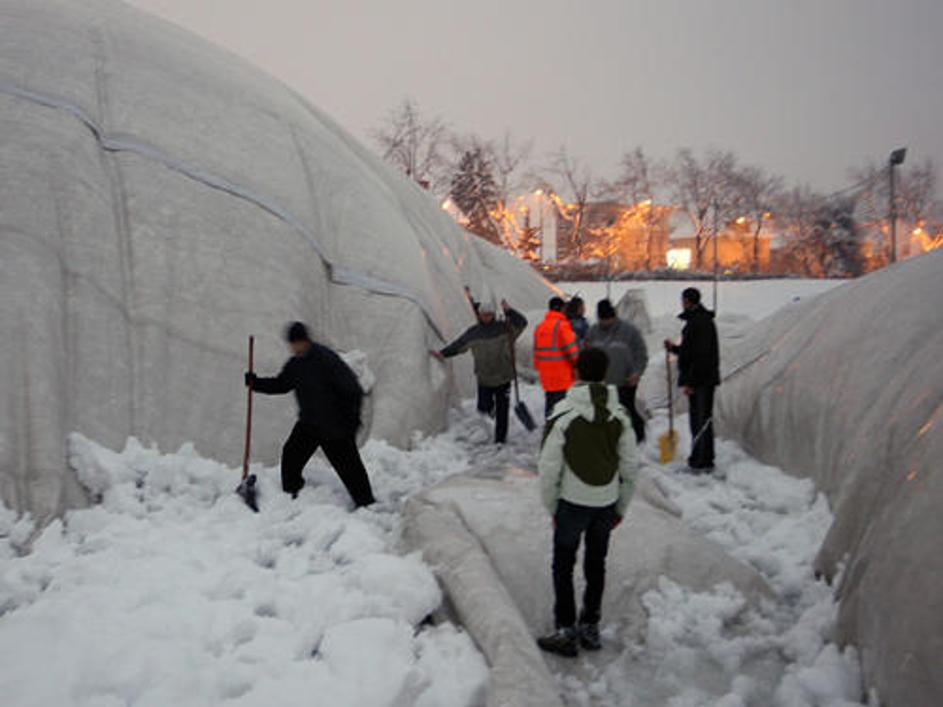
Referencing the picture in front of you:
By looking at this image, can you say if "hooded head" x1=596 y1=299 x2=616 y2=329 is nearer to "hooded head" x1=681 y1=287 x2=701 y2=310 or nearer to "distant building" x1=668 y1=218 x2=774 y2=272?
"hooded head" x1=681 y1=287 x2=701 y2=310

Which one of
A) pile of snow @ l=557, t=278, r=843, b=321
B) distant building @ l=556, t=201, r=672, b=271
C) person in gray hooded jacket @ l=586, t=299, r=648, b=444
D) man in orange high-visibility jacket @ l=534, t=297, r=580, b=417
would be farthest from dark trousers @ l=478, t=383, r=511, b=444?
distant building @ l=556, t=201, r=672, b=271

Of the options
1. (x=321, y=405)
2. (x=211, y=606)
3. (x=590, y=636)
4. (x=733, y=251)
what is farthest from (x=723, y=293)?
(x=733, y=251)

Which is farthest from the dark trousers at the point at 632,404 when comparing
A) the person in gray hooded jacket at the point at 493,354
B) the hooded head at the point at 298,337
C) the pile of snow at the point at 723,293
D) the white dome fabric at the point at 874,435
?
the pile of snow at the point at 723,293

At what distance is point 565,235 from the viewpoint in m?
44.1

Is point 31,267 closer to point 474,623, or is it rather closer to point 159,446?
point 159,446

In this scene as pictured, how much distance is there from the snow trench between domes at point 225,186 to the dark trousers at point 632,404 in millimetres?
2205

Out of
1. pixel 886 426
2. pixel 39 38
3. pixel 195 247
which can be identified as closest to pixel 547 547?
pixel 886 426

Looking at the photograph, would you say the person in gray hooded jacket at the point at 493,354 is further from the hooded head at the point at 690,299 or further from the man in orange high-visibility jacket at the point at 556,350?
the hooded head at the point at 690,299

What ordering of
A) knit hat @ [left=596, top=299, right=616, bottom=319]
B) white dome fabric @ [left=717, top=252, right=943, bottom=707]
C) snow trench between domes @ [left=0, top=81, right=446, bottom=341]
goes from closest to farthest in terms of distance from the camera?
white dome fabric @ [left=717, top=252, right=943, bottom=707] → snow trench between domes @ [left=0, top=81, right=446, bottom=341] → knit hat @ [left=596, top=299, right=616, bottom=319]

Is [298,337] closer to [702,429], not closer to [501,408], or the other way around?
[501,408]

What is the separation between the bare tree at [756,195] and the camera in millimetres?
43000

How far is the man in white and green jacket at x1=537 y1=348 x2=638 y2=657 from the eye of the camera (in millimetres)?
3447

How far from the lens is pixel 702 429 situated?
6496 millimetres

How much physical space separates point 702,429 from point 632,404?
800 mm
